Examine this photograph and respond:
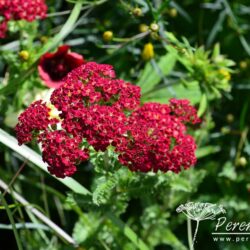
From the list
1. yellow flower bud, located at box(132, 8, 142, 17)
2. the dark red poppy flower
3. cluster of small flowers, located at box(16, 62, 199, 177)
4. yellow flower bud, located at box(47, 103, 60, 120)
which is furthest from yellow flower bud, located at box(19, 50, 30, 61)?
cluster of small flowers, located at box(16, 62, 199, 177)

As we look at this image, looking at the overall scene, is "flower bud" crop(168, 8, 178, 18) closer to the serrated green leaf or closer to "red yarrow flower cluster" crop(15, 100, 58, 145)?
the serrated green leaf

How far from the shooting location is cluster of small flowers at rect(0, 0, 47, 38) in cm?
243

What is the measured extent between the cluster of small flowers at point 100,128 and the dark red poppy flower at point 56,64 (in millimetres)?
712

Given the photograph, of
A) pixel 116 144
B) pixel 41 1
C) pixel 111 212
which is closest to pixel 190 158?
pixel 116 144

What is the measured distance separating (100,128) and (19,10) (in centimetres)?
91

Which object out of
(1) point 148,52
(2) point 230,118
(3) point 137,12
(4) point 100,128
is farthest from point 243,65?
(4) point 100,128

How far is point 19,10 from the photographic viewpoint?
8.02 ft

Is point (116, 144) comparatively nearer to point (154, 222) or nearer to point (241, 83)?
point (154, 222)

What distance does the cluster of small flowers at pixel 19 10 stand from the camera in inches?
95.6

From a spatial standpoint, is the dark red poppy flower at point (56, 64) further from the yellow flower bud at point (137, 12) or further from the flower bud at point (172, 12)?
the flower bud at point (172, 12)

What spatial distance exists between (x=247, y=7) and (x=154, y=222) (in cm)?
125

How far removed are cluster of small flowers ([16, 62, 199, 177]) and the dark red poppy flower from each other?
71cm

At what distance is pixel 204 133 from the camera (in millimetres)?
2713

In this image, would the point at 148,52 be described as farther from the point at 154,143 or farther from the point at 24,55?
the point at 154,143
